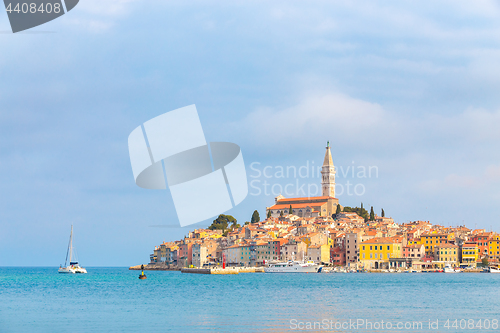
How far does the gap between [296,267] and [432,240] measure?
19825mm

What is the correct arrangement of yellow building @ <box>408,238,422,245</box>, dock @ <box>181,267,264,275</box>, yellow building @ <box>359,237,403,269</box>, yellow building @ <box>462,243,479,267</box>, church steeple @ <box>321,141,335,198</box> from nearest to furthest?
dock @ <box>181,267,264,275</box> < yellow building @ <box>359,237,403,269</box> < yellow building @ <box>462,243,479,267</box> < yellow building @ <box>408,238,422,245</box> < church steeple @ <box>321,141,335,198</box>

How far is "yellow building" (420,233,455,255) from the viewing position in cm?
7891

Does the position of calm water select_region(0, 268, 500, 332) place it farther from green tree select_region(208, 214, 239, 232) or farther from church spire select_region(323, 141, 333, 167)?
church spire select_region(323, 141, 333, 167)

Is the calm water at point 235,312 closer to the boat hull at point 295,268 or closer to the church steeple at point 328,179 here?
the boat hull at point 295,268

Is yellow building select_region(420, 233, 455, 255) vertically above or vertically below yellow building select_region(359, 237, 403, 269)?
above

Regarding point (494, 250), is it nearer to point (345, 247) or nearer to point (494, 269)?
point (494, 269)

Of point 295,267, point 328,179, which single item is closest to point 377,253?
point 295,267

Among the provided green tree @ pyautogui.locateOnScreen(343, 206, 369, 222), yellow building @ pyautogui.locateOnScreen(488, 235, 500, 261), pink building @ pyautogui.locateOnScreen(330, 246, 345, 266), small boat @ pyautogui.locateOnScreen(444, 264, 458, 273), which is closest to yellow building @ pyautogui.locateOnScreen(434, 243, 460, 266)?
small boat @ pyautogui.locateOnScreen(444, 264, 458, 273)

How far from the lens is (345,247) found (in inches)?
3019

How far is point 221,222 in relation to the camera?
9925cm

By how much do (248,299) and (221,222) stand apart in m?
71.2

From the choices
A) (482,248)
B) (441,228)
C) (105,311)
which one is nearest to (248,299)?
(105,311)

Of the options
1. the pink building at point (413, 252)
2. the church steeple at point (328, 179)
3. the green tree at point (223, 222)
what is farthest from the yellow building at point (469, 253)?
the church steeple at point (328, 179)

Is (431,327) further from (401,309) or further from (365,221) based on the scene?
(365,221)
